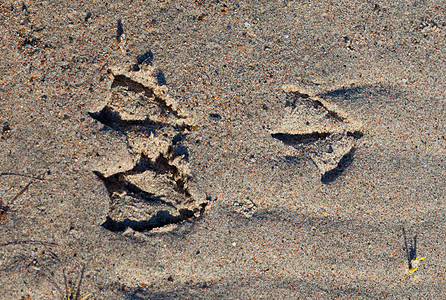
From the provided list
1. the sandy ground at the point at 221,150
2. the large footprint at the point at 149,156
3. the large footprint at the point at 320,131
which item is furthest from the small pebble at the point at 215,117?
the large footprint at the point at 320,131

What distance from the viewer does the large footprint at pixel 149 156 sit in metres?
3.63

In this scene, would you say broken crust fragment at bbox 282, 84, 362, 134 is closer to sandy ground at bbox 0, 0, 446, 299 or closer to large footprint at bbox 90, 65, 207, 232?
sandy ground at bbox 0, 0, 446, 299

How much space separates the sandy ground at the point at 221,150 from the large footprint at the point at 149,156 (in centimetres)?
1

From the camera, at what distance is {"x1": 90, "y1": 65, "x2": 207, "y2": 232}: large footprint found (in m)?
3.63

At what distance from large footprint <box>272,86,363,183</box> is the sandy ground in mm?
19

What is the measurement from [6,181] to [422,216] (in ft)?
14.3

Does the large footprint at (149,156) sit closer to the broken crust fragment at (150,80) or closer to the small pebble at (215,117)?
the broken crust fragment at (150,80)

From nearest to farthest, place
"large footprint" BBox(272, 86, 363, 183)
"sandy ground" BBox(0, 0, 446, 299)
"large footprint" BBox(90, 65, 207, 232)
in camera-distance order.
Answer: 1. "sandy ground" BBox(0, 0, 446, 299)
2. "large footprint" BBox(90, 65, 207, 232)
3. "large footprint" BBox(272, 86, 363, 183)

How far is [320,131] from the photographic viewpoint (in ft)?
13.1

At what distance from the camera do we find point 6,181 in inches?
137

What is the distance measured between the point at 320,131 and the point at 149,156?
1.87m

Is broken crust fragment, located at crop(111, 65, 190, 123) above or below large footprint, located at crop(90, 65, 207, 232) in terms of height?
above

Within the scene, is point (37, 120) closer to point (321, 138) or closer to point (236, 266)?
point (236, 266)

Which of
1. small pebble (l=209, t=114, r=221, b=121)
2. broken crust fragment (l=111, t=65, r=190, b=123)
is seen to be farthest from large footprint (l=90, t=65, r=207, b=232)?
small pebble (l=209, t=114, r=221, b=121)
